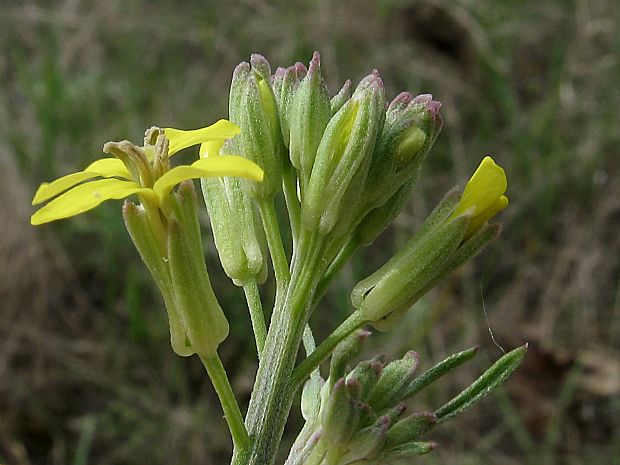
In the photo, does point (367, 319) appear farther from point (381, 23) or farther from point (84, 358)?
point (381, 23)

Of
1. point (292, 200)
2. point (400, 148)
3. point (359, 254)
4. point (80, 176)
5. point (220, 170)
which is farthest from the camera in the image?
point (359, 254)

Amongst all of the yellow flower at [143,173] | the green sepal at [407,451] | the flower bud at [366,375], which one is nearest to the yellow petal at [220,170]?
the yellow flower at [143,173]

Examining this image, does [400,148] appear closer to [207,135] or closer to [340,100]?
[340,100]

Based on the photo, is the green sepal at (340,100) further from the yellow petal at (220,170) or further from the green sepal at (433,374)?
the green sepal at (433,374)

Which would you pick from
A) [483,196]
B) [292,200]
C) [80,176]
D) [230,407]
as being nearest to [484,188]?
[483,196]

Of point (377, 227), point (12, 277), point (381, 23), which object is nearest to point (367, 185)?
point (377, 227)
